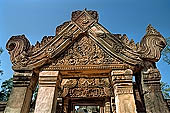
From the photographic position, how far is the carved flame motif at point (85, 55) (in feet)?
15.4

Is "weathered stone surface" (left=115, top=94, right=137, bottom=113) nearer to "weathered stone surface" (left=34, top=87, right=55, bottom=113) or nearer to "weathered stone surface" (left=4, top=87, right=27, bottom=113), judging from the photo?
"weathered stone surface" (left=34, top=87, right=55, bottom=113)

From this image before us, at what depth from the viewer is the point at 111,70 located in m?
4.53

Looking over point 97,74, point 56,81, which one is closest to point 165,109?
point 97,74

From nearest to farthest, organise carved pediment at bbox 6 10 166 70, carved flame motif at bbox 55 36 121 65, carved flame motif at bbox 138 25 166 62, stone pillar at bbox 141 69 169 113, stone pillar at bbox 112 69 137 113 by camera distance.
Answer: stone pillar at bbox 141 69 169 113, stone pillar at bbox 112 69 137 113, carved flame motif at bbox 138 25 166 62, carved pediment at bbox 6 10 166 70, carved flame motif at bbox 55 36 121 65

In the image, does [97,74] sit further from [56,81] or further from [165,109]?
[165,109]

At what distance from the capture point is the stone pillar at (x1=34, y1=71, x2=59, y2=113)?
13.1ft

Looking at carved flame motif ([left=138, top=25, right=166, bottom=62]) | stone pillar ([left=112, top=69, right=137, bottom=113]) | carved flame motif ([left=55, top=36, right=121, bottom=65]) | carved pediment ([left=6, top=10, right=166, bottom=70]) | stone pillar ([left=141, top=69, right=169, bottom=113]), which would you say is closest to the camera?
stone pillar ([left=141, top=69, right=169, bottom=113])

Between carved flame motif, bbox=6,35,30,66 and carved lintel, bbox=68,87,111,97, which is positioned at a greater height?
carved flame motif, bbox=6,35,30,66

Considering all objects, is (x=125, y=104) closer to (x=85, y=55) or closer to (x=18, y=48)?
(x=85, y=55)

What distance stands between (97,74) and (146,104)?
1.81m

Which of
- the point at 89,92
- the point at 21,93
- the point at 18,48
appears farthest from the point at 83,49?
the point at 89,92

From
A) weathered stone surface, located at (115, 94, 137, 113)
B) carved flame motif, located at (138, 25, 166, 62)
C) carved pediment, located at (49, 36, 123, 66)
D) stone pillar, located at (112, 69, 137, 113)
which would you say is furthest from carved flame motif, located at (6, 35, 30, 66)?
carved flame motif, located at (138, 25, 166, 62)

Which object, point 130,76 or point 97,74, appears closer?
point 130,76

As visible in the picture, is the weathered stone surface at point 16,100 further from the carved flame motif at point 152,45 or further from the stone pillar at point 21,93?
the carved flame motif at point 152,45
